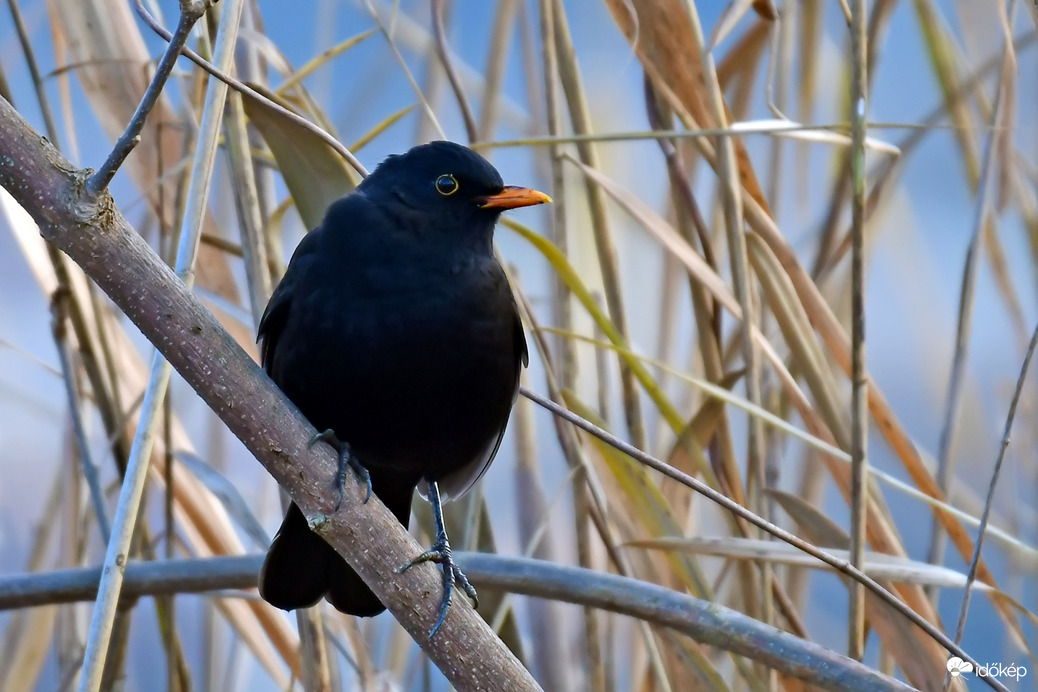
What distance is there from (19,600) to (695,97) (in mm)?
1436

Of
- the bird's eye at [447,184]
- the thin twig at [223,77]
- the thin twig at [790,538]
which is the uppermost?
the bird's eye at [447,184]

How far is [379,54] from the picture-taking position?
2.64 metres

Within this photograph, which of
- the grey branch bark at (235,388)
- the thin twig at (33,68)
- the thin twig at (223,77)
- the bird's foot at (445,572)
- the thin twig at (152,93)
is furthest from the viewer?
the thin twig at (33,68)

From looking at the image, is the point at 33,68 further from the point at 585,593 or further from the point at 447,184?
the point at 585,593

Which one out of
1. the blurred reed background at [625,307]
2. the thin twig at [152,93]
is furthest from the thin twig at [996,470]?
the thin twig at [152,93]

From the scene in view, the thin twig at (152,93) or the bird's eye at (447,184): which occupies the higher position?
the bird's eye at (447,184)

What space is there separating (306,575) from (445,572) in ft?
1.06

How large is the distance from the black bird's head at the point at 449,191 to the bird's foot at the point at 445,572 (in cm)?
57

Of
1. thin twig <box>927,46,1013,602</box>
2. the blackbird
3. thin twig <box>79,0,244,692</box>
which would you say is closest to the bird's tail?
the blackbird

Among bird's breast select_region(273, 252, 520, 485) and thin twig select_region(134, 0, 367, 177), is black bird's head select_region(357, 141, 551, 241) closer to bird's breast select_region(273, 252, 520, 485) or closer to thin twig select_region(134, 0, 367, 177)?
bird's breast select_region(273, 252, 520, 485)

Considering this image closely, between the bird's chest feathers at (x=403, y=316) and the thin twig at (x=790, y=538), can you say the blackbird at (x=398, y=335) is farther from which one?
the thin twig at (x=790, y=538)

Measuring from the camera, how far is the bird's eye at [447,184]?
6.62 ft

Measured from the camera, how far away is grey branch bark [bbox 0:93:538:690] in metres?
1.20

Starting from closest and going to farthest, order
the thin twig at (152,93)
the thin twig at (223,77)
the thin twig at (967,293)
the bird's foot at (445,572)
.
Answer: the thin twig at (152,93) < the thin twig at (223,77) < the bird's foot at (445,572) < the thin twig at (967,293)
